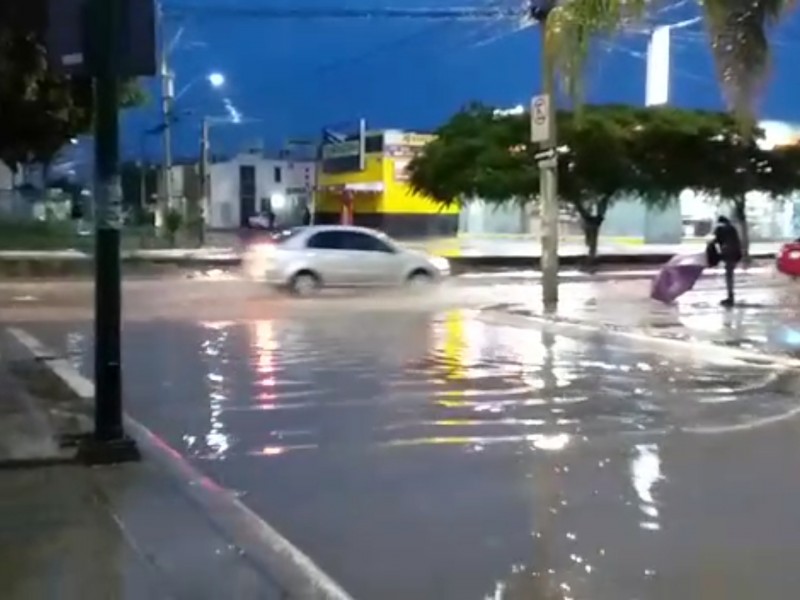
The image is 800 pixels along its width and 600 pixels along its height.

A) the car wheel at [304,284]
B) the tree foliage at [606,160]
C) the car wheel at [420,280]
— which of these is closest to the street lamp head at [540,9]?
the car wheel at [420,280]

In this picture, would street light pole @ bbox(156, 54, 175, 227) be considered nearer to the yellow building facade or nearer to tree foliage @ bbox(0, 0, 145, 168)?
the yellow building facade

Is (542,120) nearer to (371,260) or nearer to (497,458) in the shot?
(371,260)

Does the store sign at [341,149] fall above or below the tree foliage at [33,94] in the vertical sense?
above

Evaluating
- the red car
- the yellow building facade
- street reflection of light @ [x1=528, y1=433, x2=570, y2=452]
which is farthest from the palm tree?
the yellow building facade

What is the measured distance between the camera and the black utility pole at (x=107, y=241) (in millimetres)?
10312

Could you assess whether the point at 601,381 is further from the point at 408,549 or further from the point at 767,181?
the point at 767,181

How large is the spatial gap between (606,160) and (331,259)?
48.4ft

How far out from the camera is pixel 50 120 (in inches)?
767

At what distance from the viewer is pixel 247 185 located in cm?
10825

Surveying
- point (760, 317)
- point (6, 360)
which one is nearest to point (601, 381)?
point (6, 360)

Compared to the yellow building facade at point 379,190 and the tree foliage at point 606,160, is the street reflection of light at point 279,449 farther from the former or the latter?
the yellow building facade at point 379,190

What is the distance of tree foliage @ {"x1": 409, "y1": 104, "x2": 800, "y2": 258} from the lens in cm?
4522

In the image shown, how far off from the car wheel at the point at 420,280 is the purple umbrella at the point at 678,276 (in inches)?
241

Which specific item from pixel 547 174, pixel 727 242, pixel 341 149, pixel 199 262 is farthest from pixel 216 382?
pixel 341 149
